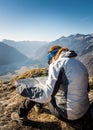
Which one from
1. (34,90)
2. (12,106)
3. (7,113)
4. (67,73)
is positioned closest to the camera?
(67,73)

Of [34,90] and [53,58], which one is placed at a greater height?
[53,58]

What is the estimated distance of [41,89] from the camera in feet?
19.3

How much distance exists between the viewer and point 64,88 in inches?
228

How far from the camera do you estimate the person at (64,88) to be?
5.57 metres

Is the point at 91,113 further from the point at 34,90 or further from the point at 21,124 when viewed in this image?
the point at 21,124

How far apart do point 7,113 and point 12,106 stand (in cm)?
59

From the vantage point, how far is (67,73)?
220 inches

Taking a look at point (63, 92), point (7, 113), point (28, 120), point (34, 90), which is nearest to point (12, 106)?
point (7, 113)

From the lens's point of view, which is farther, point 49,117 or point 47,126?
point 49,117

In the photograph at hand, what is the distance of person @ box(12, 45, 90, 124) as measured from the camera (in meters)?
5.57

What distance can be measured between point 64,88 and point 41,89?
0.69 m

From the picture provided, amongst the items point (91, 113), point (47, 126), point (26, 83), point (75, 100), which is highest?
point (26, 83)

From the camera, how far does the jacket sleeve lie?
555 cm

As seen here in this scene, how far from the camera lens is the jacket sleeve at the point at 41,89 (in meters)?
5.55
